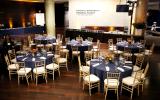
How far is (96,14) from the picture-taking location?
639 inches

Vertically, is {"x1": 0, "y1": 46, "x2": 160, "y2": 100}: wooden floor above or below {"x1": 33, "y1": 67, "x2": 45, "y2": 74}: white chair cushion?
below

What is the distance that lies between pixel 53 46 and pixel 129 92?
264 inches

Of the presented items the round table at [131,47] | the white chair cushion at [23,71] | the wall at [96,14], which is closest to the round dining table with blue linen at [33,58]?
the white chair cushion at [23,71]

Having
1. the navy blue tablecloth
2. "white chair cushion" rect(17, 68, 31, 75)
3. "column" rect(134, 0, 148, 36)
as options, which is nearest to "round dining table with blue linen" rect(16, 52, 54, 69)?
"white chair cushion" rect(17, 68, 31, 75)

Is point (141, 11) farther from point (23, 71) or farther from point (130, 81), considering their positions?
point (23, 71)

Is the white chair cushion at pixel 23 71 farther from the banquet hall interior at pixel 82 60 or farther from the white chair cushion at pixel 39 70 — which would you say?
the white chair cushion at pixel 39 70

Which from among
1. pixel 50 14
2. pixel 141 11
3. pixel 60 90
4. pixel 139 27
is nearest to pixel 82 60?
pixel 60 90

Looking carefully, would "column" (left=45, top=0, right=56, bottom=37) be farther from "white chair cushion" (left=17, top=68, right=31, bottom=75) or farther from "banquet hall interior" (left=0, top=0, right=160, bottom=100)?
"white chair cushion" (left=17, top=68, right=31, bottom=75)

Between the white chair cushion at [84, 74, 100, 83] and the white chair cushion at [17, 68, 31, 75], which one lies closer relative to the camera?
the white chair cushion at [84, 74, 100, 83]

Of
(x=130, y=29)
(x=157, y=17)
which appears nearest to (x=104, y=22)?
(x=130, y=29)

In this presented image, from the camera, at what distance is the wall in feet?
51.7

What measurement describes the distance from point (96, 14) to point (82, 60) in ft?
24.6

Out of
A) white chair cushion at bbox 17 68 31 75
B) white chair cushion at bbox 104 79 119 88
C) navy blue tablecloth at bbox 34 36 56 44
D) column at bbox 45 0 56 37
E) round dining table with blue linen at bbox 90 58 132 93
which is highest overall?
column at bbox 45 0 56 37

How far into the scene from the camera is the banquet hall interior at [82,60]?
623cm
